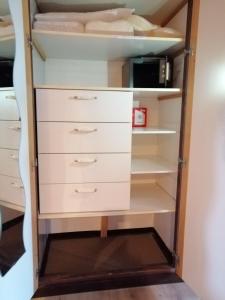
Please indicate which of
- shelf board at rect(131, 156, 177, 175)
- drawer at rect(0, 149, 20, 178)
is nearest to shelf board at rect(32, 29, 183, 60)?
drawer at rect(0, 149, 20, 178)

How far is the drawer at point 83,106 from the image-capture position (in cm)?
131

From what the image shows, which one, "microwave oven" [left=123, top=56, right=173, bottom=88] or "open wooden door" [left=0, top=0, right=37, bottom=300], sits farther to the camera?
"microwave oven" [left=123, top=56, right=173, bottom=88]

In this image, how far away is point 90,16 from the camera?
52.6 inches

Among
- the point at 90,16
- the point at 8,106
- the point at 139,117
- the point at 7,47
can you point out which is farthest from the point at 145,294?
the point at 90,16

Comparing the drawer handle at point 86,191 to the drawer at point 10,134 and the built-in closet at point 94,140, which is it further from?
the drawer at point 10,134

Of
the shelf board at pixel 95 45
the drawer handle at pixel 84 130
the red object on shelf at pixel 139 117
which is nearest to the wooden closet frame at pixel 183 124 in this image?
the shelf board at pixel 95 45

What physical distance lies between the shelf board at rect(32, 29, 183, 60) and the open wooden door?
0.14m

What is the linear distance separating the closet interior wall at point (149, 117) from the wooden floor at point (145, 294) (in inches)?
11.1

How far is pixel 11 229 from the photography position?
1.17m

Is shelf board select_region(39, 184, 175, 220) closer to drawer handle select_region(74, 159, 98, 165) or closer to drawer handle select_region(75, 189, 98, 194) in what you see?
drawer handle select_region(75, 189, 98, 194)

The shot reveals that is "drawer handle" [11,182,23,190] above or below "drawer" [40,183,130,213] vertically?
above

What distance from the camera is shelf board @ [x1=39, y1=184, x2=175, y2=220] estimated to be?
144 centimetres

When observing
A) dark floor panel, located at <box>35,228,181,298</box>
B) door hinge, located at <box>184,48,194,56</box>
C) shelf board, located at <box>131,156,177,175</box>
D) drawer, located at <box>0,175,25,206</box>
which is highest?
door hinge, located at <box>184,48,194,56</box>

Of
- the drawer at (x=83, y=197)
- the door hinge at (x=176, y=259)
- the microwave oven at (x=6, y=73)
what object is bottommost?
the door hinge at (x=176, y=259)
